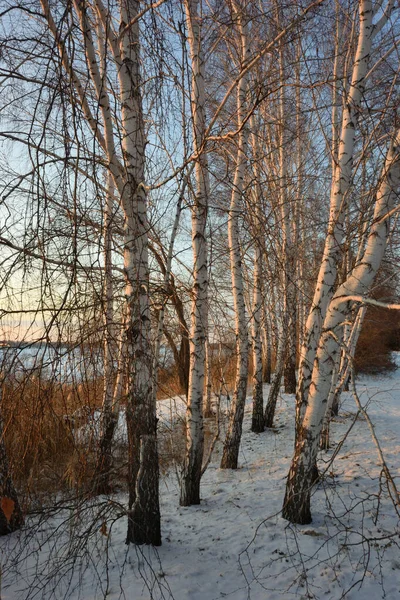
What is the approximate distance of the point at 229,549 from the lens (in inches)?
147

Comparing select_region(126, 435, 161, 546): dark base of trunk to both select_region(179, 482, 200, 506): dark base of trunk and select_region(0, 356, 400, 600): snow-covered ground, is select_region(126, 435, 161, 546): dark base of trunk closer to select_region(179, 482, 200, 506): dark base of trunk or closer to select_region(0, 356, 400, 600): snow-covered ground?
select_region(0, 356, 400, 600): snow-covered ground

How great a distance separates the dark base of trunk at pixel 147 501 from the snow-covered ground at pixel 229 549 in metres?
0.11

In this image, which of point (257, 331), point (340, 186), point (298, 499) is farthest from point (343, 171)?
point (257, 331)

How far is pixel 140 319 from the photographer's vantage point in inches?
115

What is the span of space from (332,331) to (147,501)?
2161 mm

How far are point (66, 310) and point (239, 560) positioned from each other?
285 centimetres

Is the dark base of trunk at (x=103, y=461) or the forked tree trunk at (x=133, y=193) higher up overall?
the forked tree trunk at (x=133, y=193)

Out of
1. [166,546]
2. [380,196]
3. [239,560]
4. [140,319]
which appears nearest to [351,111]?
[380,196]

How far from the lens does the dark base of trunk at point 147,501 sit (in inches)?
128

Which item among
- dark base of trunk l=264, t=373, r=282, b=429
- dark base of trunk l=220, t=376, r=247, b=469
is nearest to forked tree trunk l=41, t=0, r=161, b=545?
dark base of trunk l=220, t=376, r=247, b=469

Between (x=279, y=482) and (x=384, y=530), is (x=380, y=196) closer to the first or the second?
(x=384, y=530)

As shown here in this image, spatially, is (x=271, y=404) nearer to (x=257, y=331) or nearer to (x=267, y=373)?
(x=257, y=331)

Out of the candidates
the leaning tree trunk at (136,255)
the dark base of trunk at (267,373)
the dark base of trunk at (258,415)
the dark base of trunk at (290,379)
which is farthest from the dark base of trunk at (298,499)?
the dark base of trunk at (267,373)

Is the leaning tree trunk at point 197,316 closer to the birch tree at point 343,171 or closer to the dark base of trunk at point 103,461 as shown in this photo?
the birch tree at point 343,171
